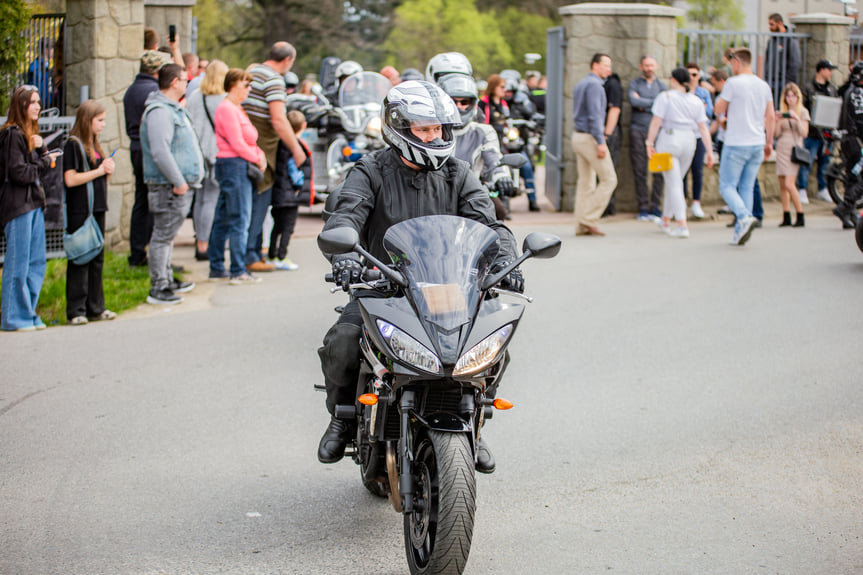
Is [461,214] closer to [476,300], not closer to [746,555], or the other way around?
[476,300]

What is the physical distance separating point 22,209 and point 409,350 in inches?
213

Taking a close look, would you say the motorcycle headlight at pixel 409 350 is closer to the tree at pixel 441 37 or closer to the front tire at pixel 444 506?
the front tire at pixel 444 506

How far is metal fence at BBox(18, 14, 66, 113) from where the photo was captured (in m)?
12.0

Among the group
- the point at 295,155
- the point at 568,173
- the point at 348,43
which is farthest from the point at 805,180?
the point at 348,43

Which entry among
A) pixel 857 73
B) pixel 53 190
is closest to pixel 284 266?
pixel 53 190

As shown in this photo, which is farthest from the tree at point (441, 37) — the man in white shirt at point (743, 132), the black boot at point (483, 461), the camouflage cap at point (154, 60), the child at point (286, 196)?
the black boot at point (483, 461)

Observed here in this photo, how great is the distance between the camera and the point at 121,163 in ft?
39.5

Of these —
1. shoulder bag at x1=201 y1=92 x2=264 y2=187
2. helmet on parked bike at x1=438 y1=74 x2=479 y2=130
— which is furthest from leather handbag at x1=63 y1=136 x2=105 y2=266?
helmet on parked bike at x1=438 y1=74 x2=479 y2=130

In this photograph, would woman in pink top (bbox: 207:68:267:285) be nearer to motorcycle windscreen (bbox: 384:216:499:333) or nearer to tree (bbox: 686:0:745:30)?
motorcycle windscreen (bbox: 384:216:499:333)

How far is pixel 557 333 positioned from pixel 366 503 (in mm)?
3944

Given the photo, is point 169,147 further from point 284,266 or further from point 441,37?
point 441,37

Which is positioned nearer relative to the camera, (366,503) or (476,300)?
(476,300)

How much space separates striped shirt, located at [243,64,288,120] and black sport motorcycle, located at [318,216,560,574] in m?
7.01

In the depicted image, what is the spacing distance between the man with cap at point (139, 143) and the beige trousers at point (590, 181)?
5.44m
